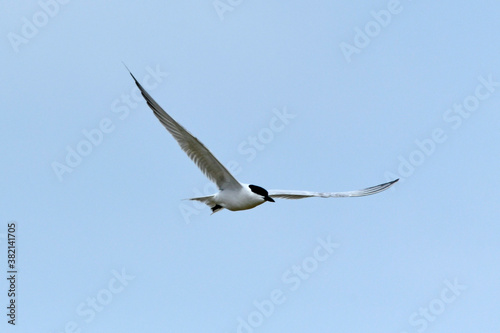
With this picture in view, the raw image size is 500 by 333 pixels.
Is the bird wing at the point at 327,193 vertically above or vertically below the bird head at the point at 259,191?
below

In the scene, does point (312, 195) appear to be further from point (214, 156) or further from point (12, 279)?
point (12, 279)

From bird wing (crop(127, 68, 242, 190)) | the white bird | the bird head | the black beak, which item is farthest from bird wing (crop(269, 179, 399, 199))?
bird wing (crop(127, 68, 242, 190))

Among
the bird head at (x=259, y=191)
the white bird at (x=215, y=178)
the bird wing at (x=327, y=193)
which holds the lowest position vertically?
the bird wing at (x=327, y=193)

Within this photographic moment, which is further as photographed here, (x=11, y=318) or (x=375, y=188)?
(x=375, y=188)

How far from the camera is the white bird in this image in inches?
527

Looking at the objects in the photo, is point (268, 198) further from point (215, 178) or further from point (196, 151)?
point (196, 151)

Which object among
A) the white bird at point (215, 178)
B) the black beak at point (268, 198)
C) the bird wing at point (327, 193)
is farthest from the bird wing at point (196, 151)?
→ the bird wing at point (327, 193)

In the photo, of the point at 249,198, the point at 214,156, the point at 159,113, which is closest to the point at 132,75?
the point at 159,113

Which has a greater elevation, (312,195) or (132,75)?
(132,75)

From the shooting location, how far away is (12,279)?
46.2ft

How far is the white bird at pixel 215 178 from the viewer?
43.9ft

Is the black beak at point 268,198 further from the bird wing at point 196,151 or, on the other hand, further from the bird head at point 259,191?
the bird wing at point 196,151

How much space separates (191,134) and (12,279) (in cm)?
396

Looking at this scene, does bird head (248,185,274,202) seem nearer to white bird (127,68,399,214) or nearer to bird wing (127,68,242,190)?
white bird (127,68,399,214)
